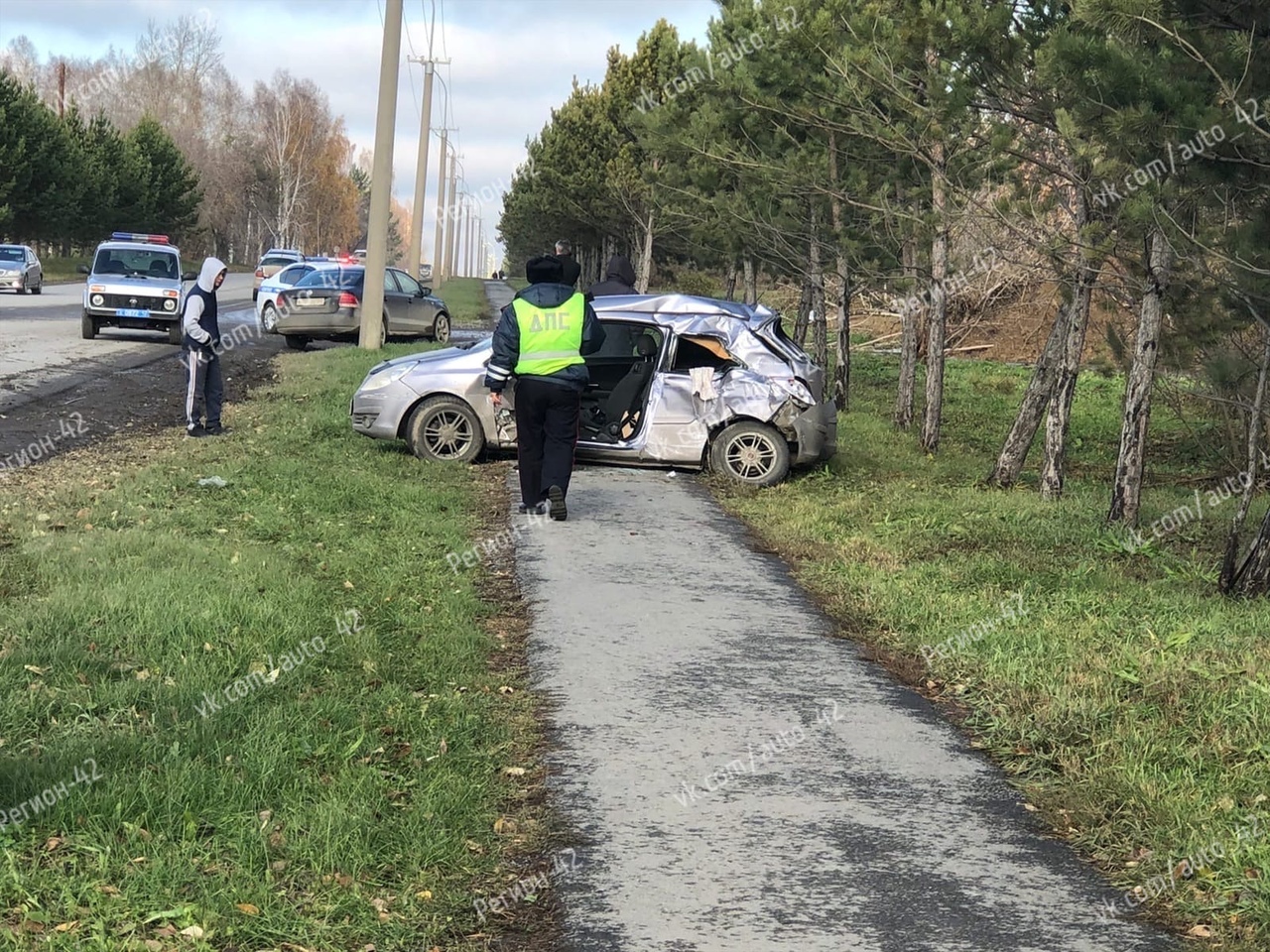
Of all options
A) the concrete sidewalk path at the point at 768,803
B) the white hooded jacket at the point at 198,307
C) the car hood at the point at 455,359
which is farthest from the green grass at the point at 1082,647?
the white hooded jacket at the point at 198,307

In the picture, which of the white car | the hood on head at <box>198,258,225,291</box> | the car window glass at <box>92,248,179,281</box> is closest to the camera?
the hood on head at <box>198,258,225,291</box>

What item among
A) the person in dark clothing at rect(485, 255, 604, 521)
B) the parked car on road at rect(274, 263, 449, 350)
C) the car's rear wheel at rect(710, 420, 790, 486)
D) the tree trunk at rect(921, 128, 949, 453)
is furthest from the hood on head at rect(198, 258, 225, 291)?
the parked car on road at rect(274, 263, 449, 350)

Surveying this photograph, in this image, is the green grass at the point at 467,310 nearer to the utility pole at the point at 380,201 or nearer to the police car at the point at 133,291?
the police car at the point at 133,291

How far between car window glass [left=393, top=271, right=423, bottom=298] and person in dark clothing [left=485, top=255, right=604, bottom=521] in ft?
59.4

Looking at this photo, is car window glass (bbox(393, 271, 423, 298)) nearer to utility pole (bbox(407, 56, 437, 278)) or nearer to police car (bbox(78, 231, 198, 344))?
police car (bbox(78, 231, 198, 344))

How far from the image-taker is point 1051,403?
11.3 meters

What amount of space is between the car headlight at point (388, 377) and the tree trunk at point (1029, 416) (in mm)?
5491

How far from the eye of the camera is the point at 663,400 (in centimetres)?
1141

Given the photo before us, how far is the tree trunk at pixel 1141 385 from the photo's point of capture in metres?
9.48

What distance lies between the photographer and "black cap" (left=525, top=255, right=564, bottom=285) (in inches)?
367

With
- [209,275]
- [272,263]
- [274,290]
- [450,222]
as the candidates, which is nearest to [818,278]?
[209,275]

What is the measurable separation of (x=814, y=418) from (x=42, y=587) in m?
6.77

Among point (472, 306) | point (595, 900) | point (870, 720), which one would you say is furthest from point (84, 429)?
point (472, 306)

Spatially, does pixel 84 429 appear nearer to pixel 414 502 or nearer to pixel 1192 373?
pixel 414 502
